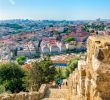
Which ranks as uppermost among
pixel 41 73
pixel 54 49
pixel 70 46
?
pixel 41 73

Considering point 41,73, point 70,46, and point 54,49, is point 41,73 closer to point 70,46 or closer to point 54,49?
point 54,49

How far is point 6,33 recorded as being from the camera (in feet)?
512

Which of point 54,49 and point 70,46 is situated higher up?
point 70,46

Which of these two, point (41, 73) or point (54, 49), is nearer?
point (41, 73)

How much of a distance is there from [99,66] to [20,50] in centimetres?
8912

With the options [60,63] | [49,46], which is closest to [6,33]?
[49,46]

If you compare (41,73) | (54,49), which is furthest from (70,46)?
(41,73)

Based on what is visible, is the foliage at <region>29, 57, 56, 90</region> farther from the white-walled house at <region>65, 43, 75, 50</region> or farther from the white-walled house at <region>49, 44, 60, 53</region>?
the white-walled house at <region>65, 43, 75, 50</region>

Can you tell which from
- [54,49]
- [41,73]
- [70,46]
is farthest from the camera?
[70,46]

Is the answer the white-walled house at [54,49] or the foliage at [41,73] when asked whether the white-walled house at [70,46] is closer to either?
the white-walled house at [54,49]

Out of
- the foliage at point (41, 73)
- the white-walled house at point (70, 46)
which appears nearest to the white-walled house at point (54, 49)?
the white-walled house at point (70, 46)

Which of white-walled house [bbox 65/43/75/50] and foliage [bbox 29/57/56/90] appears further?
white-walled house [bbox 65/43/75/50]

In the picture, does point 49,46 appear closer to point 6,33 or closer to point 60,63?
point 60,63

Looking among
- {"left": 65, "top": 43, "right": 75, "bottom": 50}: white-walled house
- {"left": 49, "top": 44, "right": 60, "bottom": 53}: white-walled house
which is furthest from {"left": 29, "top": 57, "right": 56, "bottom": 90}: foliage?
{"left": 65, "top": 43, "right": 75, "bottom": 50}: white-walled house
